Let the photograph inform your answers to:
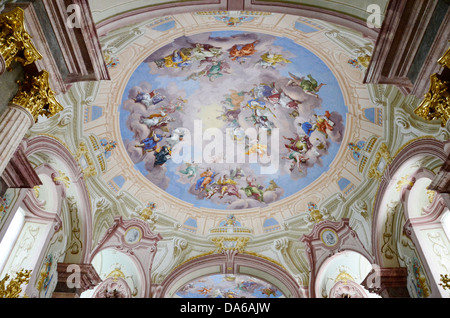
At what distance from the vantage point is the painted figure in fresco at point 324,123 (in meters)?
15.1

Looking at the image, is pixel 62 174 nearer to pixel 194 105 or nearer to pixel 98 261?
pixel 98 261

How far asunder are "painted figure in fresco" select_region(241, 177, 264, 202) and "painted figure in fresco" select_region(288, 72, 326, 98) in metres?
5.43

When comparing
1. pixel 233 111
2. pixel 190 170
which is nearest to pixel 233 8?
pixel 233 111

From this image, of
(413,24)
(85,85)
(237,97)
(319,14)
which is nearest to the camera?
(413,24)

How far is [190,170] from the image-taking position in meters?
17.6

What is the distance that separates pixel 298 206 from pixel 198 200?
510 cm

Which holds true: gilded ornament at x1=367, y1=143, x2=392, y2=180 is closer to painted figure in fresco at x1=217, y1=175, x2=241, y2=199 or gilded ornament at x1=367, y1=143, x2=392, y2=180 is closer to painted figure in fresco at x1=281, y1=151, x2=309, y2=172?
painted figure in fresco at x1=281, y1=151, x2=309, y2=172

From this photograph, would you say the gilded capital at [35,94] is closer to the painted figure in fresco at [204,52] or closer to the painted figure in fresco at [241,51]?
the painted figure in fresco at [204,52]

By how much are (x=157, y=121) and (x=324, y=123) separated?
7592 mm

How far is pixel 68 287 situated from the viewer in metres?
12.5

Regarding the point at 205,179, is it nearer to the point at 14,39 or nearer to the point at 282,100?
the point at 282,100

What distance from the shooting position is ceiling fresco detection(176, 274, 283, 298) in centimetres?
2034

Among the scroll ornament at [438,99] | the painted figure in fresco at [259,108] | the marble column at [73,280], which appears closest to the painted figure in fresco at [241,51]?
the painted figure in fresco at [259,108]
